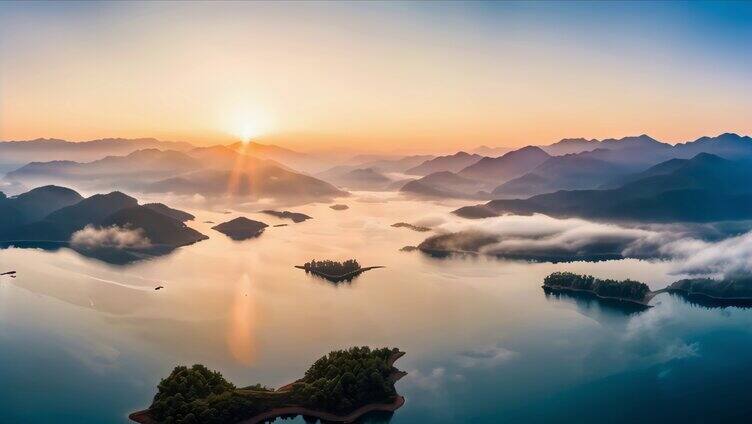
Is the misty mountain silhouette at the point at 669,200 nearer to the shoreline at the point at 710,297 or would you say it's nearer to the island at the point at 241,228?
the island at the point at 241,228

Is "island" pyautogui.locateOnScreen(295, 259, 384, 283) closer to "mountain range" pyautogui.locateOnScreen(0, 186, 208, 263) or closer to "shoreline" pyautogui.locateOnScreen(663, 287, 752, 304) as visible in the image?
"mountain range" pyautogui.locateOnScreen(0, 186, 208, 263)

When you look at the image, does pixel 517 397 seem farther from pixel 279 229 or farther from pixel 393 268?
pixel 279 229

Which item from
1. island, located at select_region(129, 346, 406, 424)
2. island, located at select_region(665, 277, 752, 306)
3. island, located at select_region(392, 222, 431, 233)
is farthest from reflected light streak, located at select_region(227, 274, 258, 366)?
island, located at select_region(392, 222, 431, 233)

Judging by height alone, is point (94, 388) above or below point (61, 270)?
below

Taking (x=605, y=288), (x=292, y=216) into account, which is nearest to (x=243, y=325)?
(x=605, y=288)

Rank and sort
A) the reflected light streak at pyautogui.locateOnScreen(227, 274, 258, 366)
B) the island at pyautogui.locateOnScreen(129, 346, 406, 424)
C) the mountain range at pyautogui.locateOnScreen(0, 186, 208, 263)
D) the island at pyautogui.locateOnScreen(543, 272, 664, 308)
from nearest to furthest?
the island at pyautogui.locateOnScreen(129, 346, 406, 424)
the reflected light streak at pyautogui.locateOnScreen(227, 274, 258, 366)
the island at pyautogui.locateOnScreen(543, 272, 664, 308)
the mountain range at pyautogui.locateOnScreen(0, 186, 208, 263)

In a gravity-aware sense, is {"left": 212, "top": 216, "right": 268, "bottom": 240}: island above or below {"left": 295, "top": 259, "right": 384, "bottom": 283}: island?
above

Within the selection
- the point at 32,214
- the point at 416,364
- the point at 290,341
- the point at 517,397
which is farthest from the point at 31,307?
the point at 32,214
